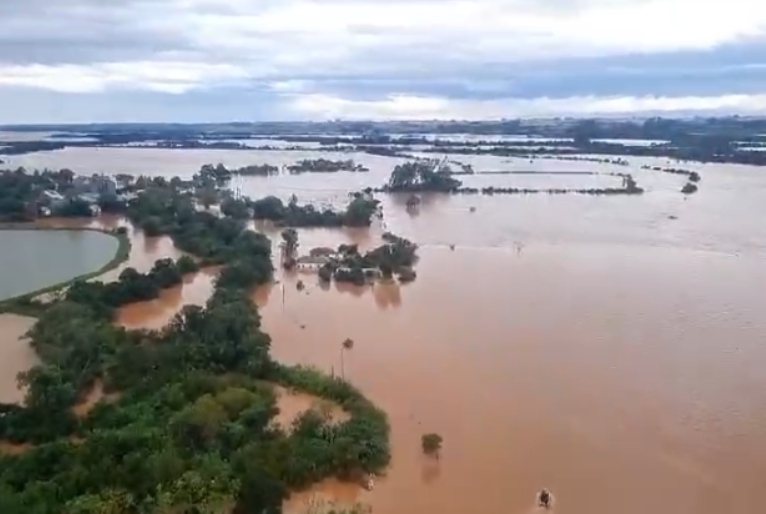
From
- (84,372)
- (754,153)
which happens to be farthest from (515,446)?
(754,153)

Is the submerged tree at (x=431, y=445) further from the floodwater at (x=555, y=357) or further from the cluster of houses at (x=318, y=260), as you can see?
the cluster of houses at (x=318, y=260)

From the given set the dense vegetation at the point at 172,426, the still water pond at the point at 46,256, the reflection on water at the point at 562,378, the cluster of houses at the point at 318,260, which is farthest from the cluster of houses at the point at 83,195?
the dense vegetation at the point at 172,426

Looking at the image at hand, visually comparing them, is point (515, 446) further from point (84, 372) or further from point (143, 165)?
point (143, 165)

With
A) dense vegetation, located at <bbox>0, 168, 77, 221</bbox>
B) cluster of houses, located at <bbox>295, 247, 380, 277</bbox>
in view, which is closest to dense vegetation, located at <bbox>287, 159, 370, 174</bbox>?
→ dense vegetation, located at <bbox>0, 168, 77, 221</bbox>

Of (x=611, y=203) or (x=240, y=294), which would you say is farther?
(x=611, y=203)

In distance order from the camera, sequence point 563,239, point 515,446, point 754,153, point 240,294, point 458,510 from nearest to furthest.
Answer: point 458,510
point 515,446
point 240,294
point 563,239
point 754,153

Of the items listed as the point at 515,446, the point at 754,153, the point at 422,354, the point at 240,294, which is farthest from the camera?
the point at 754,153
